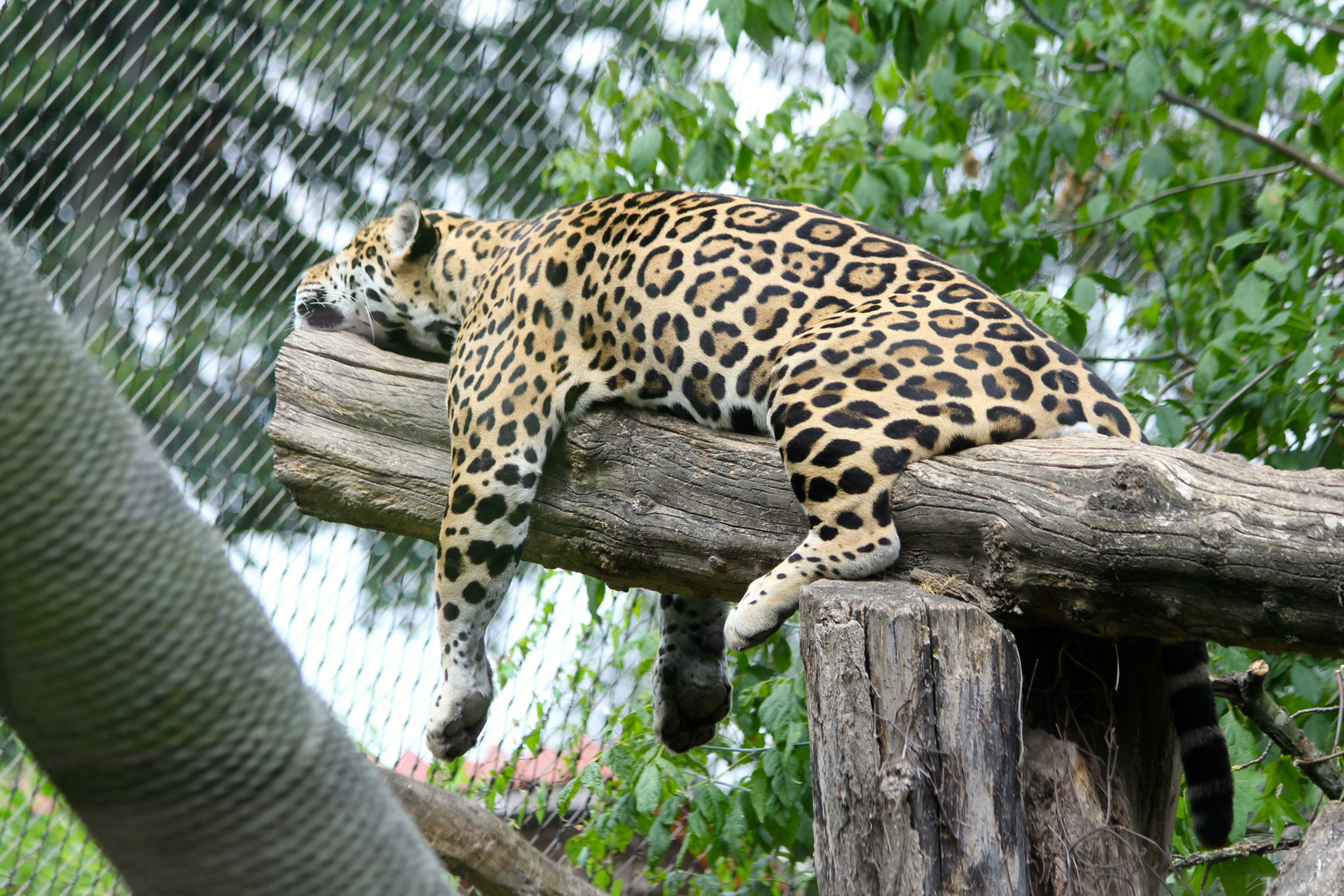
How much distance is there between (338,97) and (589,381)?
7.33ft

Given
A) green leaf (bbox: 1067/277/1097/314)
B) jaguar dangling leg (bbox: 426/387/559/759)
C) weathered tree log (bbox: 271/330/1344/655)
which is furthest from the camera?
green leaf (bbox: 1067/277/1097/314)

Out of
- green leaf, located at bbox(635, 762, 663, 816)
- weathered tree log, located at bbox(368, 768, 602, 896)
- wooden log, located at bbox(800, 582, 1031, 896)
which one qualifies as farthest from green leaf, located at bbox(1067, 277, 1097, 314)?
weathered tree log, located at bbox(368, 768, 602, 896)

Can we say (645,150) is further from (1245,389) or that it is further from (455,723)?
(1245,389)

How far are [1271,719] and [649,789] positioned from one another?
6.00ft

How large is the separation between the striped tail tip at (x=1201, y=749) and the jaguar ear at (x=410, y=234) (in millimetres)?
2969

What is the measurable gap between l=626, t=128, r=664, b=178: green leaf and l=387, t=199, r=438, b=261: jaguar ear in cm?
82

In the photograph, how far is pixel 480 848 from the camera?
3.11m

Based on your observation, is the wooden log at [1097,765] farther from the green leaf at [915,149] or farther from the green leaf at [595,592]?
the green leaf at [915,149]

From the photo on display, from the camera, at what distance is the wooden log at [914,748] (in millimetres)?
2072

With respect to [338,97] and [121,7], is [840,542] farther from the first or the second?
[121,7]

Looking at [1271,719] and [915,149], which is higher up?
[915,149]

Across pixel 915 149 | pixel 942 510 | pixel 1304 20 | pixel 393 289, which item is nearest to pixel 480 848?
pixel 942 510

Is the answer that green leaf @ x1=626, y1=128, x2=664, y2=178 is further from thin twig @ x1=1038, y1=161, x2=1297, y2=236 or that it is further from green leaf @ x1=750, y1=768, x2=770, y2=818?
green leaf @ x1=750, y1=768, x2=770, y2=818

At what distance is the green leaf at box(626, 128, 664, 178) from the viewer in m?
4.14
